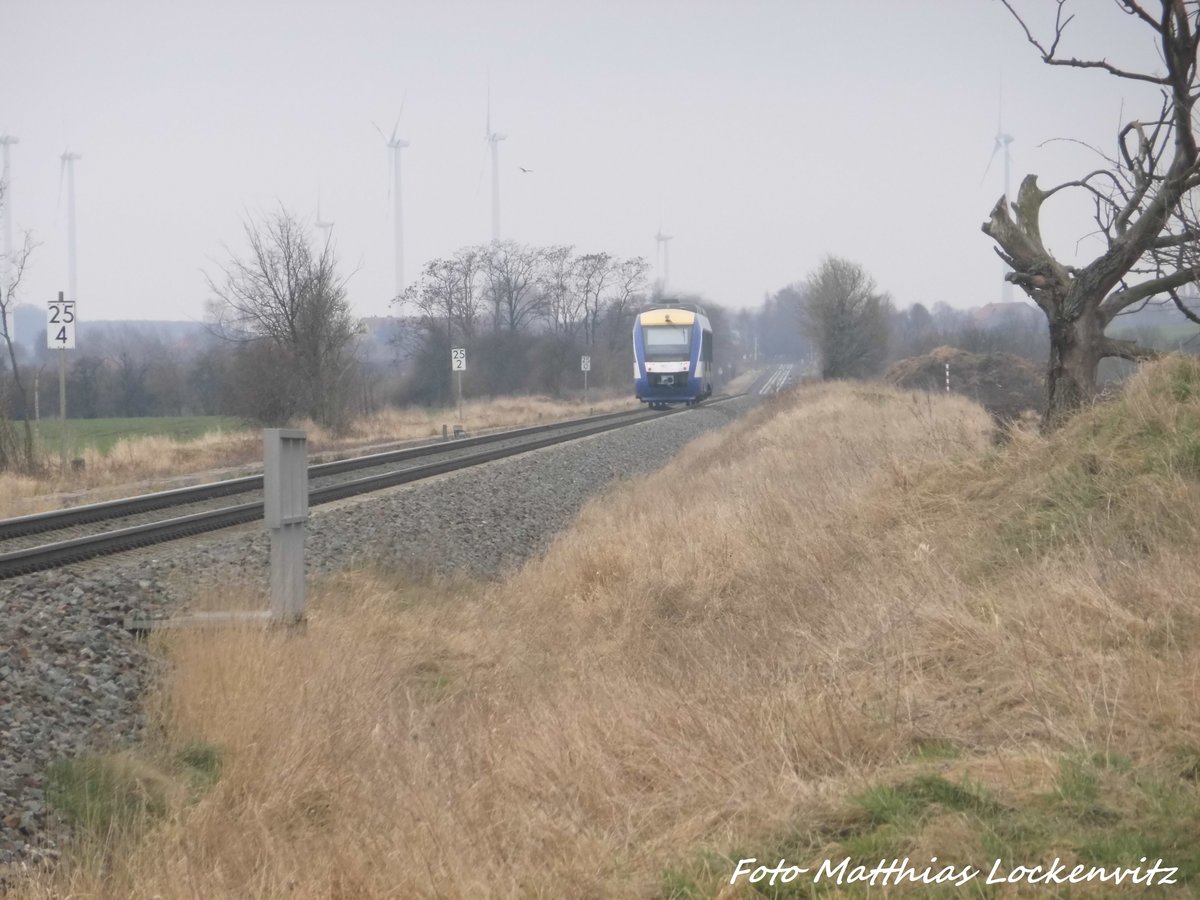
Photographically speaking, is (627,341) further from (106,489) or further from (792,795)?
(792,795)

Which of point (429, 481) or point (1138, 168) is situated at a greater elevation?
point (1138, 168)

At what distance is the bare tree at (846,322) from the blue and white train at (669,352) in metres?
16.5

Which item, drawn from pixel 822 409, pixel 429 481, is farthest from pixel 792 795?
pixel 822 409

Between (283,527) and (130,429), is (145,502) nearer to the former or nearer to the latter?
(283,527)

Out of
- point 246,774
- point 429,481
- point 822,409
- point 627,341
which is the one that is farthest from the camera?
point 627,341

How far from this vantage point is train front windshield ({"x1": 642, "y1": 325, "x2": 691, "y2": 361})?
153 feet

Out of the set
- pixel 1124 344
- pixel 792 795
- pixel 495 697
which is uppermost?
pixel 1124 344

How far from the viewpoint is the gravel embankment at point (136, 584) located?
634 cm

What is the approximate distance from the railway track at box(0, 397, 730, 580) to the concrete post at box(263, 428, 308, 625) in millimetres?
2936

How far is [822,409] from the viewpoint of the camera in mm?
30234

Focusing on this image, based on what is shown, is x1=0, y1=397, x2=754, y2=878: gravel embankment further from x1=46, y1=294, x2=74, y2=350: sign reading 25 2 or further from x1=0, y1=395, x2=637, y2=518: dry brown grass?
x1=46, y1=294, x2=74, y2=350: sign reading 25 2

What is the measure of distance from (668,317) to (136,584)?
124 feet

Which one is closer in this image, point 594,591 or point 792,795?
point 792,795

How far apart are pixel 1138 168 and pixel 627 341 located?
80.2 m
